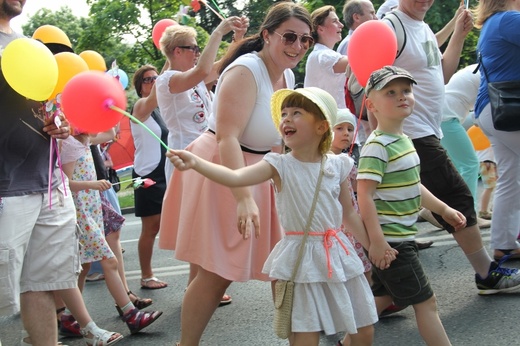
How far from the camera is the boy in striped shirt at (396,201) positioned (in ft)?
10.7

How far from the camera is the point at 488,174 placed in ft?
23.8

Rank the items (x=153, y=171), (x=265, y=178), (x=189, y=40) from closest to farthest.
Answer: (x=265, y=178) → (x=189, y=40) → (x=153, y=171)

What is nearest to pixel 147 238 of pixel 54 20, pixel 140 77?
pixel 140 77

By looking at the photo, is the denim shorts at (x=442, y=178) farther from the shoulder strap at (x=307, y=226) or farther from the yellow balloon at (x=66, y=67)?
the yellow balloon at (x=66, y=67)

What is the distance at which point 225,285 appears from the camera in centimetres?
344

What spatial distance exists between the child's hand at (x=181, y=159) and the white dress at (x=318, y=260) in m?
0.60

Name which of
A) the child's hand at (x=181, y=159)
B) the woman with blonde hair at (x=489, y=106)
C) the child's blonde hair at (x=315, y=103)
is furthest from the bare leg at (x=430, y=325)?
the woman with blonde hair at (x=489, y=106)

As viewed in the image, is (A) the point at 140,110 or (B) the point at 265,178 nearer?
(B) the point at 265,178

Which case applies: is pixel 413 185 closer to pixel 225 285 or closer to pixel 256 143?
pixel 256 143

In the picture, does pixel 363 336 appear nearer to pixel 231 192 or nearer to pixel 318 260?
pixel 318 260

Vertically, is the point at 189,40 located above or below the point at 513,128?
above

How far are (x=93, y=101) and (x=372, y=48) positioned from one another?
180cm

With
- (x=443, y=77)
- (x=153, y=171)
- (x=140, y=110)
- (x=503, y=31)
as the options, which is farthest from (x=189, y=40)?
(x=503, y=31)

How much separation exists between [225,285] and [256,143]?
2.40 feet
